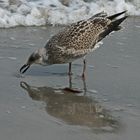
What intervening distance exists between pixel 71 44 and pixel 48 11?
3345mm

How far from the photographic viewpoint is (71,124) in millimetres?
4895

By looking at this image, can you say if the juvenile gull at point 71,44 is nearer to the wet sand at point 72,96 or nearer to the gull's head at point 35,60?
the gull's head at point 35,60

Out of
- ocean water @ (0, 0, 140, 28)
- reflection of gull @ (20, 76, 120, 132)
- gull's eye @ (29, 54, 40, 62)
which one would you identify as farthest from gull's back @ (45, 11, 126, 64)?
ocean water @ (0, 0, 140, 28)

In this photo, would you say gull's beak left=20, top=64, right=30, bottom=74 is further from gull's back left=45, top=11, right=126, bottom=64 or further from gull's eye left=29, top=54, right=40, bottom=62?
gull's back left=45, top=11, right=126, bottom=64

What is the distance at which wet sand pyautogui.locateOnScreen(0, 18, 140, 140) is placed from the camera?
472cm

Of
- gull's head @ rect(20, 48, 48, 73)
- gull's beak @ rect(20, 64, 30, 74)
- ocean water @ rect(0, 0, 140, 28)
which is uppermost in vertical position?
gull's head @ rect(20, 48, 48, 73)

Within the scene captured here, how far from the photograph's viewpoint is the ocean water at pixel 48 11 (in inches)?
368

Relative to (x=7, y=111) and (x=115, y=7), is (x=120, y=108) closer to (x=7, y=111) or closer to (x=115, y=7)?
(x=7, y=111)

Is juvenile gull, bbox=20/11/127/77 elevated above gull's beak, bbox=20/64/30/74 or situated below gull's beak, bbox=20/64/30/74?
above

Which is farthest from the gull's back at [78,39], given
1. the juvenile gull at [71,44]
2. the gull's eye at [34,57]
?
the gull's eye at [34,57]

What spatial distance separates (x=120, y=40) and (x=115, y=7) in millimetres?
2894

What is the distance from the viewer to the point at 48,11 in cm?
993

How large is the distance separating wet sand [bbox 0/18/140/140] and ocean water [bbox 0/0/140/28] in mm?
1158

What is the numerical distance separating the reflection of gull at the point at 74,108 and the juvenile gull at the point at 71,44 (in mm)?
588
